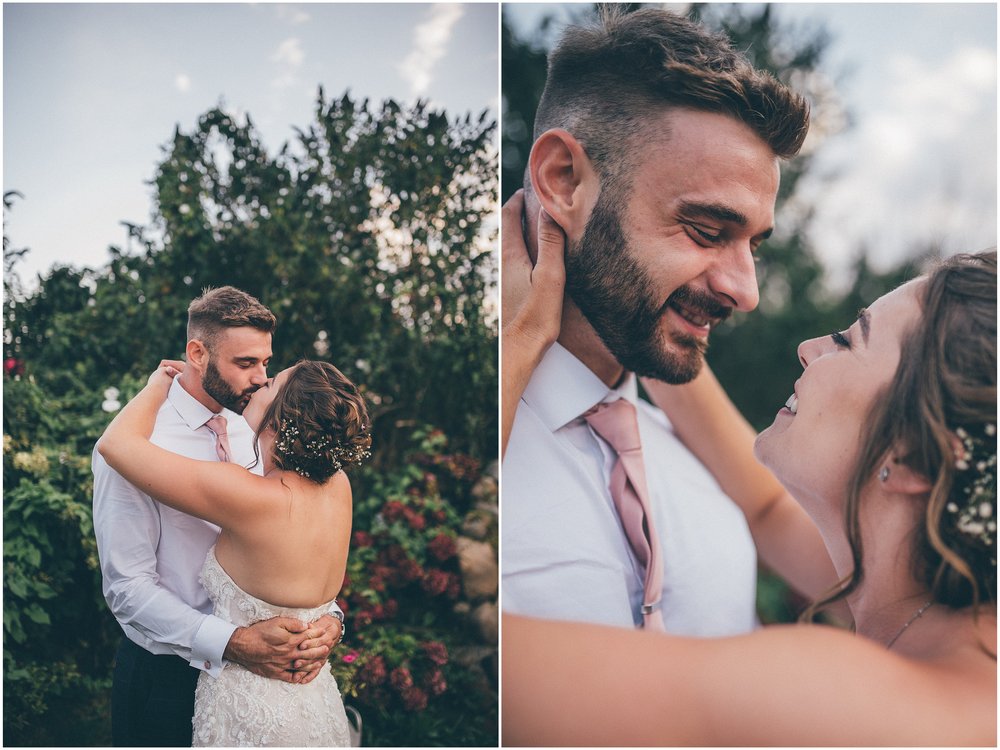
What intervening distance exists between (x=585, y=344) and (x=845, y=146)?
1.37 meters

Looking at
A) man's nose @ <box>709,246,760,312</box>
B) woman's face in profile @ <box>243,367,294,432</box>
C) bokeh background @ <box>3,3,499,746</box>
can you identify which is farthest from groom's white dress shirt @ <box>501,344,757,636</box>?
woman's face in profile @ <box>243,367,294,432</box>

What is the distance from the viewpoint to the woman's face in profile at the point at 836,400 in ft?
9.65

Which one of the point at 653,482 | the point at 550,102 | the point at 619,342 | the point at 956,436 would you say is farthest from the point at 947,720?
the point at 550,102

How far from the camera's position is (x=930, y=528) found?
290cm

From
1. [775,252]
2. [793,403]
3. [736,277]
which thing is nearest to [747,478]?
[793,403]

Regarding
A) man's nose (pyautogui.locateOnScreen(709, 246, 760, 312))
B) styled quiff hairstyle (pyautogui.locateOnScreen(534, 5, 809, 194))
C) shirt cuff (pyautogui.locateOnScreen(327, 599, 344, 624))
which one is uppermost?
styled quiff hairstyle (pyautogui.locateOnScreen(534, 5, 809, 194))

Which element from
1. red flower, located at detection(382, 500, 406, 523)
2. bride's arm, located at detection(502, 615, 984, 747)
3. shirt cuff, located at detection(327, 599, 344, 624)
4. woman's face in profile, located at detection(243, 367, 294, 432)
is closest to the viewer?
bride's arm, located at detection(502, 615, 984, 747)

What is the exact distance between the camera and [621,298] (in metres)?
3.05

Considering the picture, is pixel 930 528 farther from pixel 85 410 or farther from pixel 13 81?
pixel 13 81

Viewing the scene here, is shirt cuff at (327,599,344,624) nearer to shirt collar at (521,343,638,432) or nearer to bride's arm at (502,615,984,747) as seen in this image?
bride's arm at (502,615,984,747)

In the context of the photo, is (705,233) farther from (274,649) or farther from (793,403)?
(274,649)

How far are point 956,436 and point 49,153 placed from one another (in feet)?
12.3

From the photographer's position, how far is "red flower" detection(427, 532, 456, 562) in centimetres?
336

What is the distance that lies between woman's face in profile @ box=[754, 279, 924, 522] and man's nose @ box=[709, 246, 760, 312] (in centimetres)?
36
